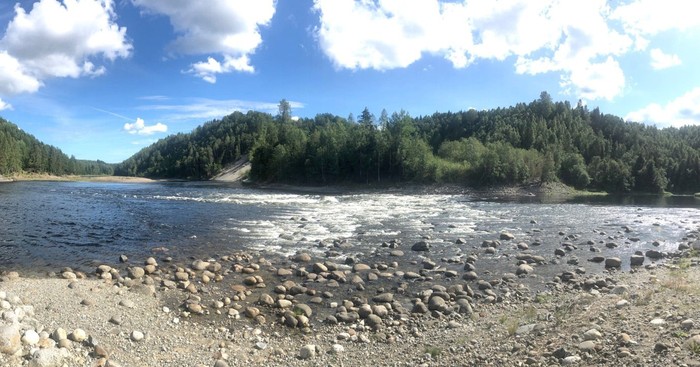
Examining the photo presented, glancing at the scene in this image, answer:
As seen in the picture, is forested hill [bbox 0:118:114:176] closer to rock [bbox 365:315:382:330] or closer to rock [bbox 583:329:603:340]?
rock [bbox 365:315:382:330]

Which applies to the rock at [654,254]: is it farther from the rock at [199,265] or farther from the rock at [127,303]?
the rock at [127,303]

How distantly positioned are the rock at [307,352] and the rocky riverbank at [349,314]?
0.03 m

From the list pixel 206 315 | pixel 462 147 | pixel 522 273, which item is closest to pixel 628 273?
pixel 522 273

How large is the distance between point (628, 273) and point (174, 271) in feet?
61.9

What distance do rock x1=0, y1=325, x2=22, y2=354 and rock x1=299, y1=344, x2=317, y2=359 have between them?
5.75 meters

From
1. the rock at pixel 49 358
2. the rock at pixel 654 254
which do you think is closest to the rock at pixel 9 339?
the rock at pixel 49 358

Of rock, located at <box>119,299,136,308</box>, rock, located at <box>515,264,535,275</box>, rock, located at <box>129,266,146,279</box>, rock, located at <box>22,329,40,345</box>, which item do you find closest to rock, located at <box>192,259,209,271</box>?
rock, located at <box>129,266,146,279</box>

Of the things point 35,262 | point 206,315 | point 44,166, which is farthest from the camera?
point 44,166

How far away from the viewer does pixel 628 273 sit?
16.8 m

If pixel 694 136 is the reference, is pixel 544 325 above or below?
below

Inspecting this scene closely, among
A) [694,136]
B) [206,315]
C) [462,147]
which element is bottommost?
[206,315]

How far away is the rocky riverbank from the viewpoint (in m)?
8.59

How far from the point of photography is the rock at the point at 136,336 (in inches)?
385

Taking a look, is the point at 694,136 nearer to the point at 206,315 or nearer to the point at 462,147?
the point at 462,147
